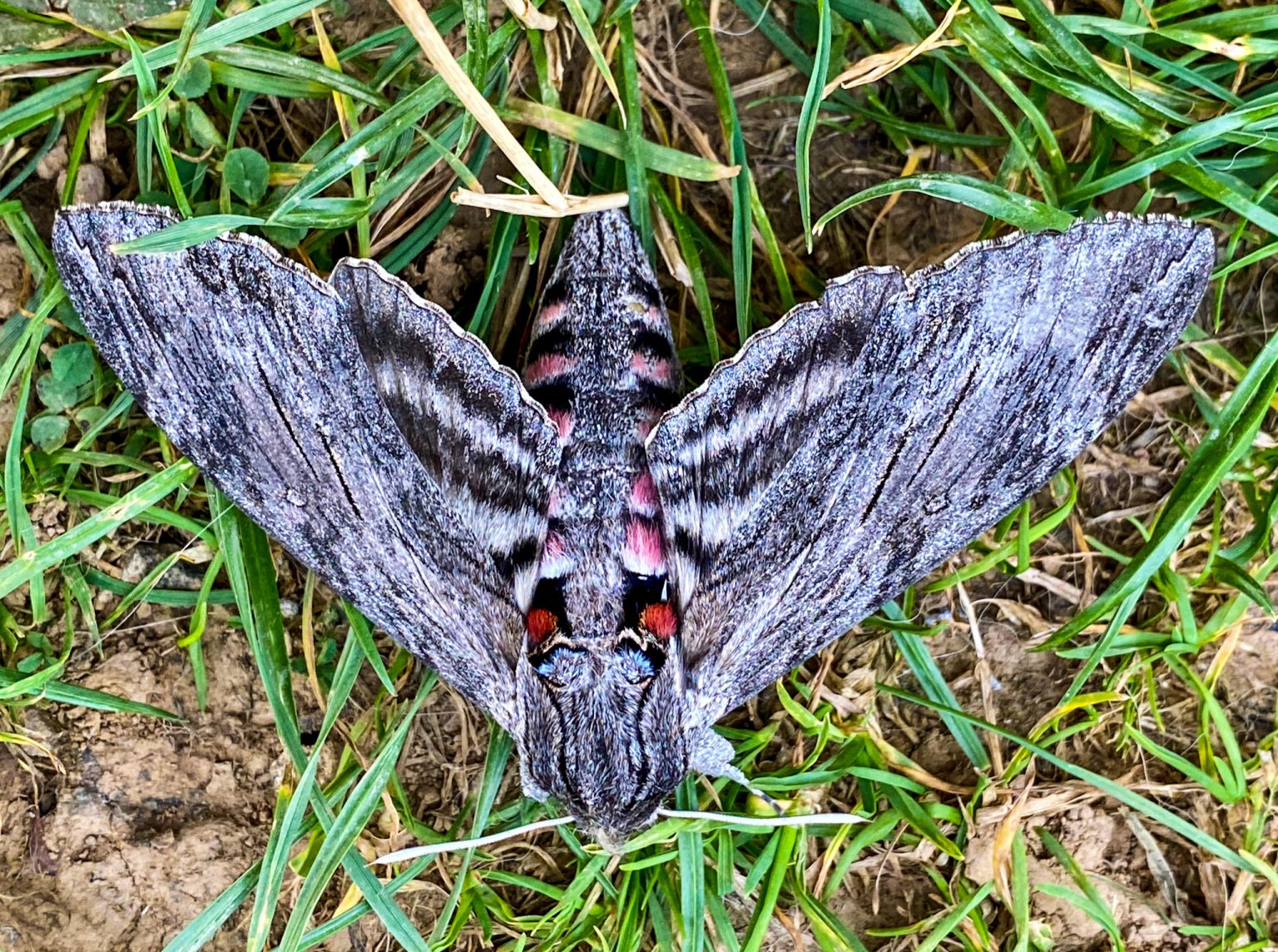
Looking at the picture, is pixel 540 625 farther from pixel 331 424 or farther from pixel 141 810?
pixel 141 810

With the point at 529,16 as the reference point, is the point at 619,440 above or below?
below

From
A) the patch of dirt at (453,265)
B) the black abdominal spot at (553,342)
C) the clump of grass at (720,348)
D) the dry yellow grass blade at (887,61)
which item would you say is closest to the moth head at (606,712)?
the clump of grass at (720,348)

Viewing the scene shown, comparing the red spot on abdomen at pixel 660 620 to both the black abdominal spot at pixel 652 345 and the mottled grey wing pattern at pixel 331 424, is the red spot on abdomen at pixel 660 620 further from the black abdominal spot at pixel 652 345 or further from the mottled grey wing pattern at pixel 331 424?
Answer: the black abdominal spot at pixel 652 345

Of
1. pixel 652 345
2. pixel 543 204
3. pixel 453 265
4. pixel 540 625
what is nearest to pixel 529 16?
pixel 543 204

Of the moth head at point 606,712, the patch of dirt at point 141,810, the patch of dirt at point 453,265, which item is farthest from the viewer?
the patch of dirt at point 141,810

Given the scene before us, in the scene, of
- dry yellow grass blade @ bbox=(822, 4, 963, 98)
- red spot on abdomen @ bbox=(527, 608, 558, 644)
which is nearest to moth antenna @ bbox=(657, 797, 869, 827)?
red spot on abdomen @ bbox=(527, 608, 558, 644)

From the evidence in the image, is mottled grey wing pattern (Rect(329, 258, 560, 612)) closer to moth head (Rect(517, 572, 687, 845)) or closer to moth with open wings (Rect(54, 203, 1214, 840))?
moth with open wings (Rect(54, 203, 1214, 840))
